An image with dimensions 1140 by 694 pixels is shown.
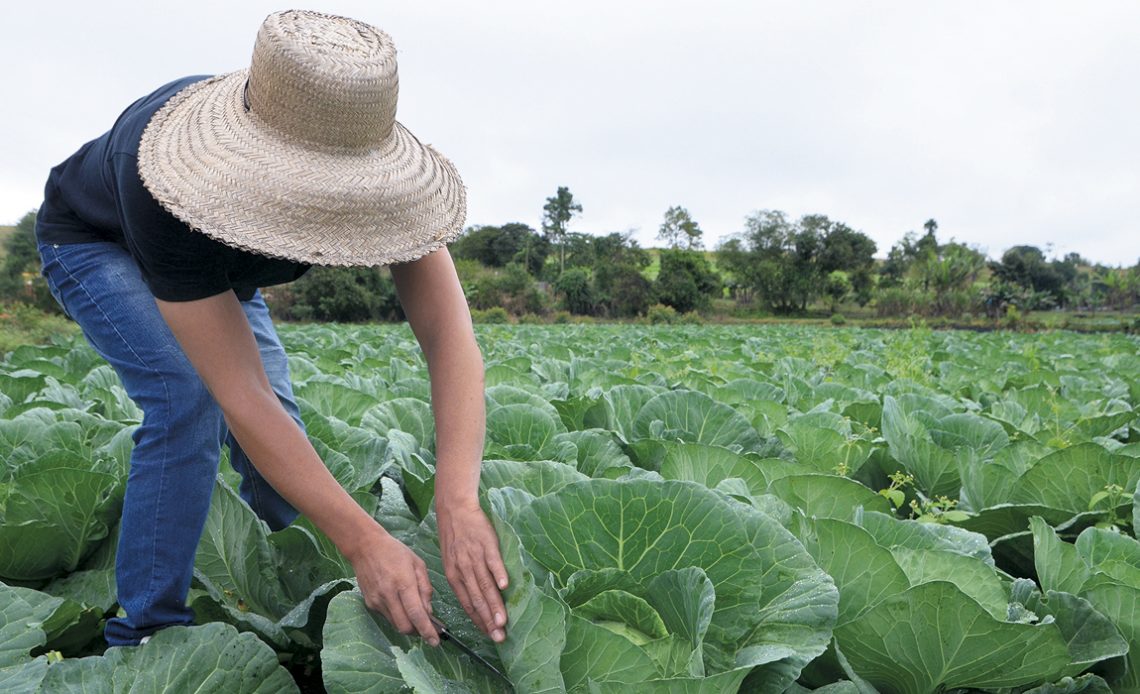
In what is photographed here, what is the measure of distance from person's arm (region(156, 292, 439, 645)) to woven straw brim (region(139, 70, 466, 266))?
0.70 feet

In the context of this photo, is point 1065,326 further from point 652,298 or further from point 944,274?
point 652,298

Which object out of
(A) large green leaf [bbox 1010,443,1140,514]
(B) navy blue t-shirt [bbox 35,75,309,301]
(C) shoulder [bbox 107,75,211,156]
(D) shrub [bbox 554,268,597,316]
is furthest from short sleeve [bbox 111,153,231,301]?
(D) shrub [bbox 554,268,597,316]

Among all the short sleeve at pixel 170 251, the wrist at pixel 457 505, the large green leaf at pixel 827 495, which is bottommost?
the large green leaf at pixel 827 495

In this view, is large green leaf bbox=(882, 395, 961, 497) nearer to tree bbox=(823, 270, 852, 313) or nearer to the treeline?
the treeline

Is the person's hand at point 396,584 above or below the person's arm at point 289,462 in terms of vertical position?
below

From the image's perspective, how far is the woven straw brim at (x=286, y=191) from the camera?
47.4 inches

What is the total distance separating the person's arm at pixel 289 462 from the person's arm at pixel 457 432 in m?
0.08

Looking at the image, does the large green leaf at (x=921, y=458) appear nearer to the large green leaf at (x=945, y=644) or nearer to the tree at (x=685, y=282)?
the large green leaf at (x=945, y=644)

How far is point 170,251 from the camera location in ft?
4.38

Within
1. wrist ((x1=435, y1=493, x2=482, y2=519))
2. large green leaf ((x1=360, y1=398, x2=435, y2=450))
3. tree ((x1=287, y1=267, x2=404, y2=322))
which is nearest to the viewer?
wrist ((x1=435, y1=493, x2=482, y2=519))

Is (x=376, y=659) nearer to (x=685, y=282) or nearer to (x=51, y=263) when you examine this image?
(x=51, y=263)

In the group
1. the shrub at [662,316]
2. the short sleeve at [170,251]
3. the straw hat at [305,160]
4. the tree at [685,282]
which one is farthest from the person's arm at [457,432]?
the tree at [685,282]

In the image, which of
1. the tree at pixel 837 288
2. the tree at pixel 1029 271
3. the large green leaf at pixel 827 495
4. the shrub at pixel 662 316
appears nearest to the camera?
the large green leaf at pixel 827 495

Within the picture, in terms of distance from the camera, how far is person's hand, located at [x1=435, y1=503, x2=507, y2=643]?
1.15 m
